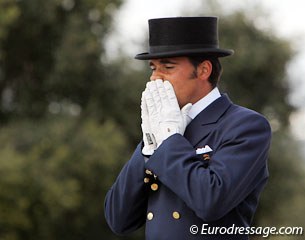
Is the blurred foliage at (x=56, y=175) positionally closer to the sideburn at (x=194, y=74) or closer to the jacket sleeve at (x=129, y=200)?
the jacket sleeve at (x=129, y=200)

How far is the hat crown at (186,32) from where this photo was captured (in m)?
3.19

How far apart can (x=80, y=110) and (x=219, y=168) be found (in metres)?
14.8

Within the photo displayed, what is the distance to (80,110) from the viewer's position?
57.8ft

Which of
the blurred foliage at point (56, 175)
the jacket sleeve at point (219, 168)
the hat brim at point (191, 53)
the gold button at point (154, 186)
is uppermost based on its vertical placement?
the hat brim at point (191, 53)

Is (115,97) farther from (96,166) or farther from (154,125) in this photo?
(154,125)

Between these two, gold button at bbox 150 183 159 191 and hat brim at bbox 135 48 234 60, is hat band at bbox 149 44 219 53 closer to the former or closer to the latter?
hat brim at bbox 135 48 234 60

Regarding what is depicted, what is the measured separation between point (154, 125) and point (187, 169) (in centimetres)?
23

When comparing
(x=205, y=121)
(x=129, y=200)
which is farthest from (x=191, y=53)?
(x=129, y=200)

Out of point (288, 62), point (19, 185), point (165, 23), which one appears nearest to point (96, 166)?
point (19, 185)

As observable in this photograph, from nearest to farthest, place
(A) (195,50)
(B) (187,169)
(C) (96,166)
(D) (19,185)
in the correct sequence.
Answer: (B) (187,169)
(A) (195,50)
(D) (19,185)
(C) (96,166)

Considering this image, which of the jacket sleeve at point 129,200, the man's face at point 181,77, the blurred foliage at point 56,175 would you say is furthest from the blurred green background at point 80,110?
the man's face at point 181,77

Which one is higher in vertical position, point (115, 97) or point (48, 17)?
point (48, 17)

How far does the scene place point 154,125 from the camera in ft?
9.95

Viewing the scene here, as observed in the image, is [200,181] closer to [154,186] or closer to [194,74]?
[154,186]
